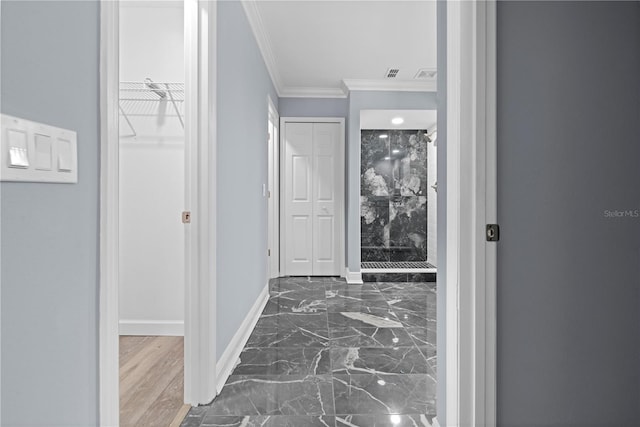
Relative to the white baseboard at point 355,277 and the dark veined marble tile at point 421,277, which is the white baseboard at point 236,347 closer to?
the white baseboard at point 355,277

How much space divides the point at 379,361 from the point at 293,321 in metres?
1.00

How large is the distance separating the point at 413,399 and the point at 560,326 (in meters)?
0.90

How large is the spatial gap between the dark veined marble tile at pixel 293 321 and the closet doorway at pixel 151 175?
0.72m

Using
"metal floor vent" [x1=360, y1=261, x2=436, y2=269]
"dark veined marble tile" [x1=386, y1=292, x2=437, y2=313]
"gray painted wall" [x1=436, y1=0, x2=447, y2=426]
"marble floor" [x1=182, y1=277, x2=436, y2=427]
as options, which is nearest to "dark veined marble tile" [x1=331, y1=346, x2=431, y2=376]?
"marble floor" [x1=182, y1=277, x2=436, y2=427]

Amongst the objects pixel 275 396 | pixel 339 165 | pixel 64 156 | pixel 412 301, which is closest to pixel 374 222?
pixel 339 165

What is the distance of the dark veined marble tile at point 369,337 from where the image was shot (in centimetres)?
254

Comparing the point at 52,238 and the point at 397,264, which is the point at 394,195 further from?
the point at 52,238

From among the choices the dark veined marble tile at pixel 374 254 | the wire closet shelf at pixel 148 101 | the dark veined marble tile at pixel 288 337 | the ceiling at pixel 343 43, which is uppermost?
the ceiling at pixel 343 43

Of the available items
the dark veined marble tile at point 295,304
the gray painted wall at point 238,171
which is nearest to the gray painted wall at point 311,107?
the gray painted wall at point 238,171

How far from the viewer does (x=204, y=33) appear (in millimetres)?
1749

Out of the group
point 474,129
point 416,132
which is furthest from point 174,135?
point 416,132

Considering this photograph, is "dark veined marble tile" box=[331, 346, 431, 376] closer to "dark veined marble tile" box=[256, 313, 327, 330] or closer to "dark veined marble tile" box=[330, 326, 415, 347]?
"dark veined marble tile" box=[330, 326, 415, 347]

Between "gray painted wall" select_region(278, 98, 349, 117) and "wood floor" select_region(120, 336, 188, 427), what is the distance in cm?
336

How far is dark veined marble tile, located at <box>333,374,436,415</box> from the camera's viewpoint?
173 centimetres
